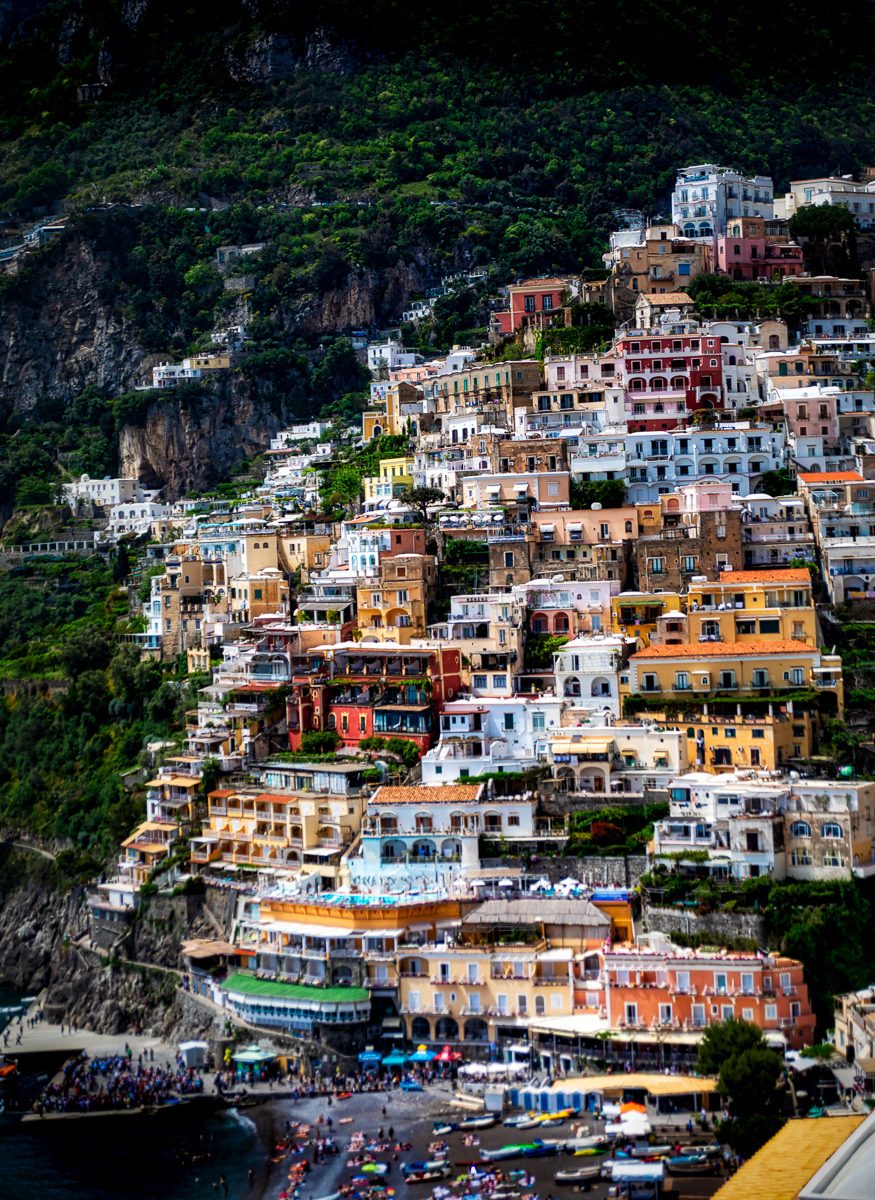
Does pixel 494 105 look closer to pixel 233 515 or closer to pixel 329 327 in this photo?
pixel 329 327

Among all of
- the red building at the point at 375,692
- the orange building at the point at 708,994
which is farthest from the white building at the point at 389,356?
the orange building at the point at 708,994

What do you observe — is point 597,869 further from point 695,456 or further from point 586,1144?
point 695,456

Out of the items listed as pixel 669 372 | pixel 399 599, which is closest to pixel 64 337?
pixel 669 372

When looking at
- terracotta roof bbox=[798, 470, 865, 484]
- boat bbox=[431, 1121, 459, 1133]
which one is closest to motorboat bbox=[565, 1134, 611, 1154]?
boat bbox=[431, 1121, 459, 1133]

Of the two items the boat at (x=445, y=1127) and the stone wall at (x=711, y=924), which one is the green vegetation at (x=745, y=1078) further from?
the boat at (x=445, y=1127)

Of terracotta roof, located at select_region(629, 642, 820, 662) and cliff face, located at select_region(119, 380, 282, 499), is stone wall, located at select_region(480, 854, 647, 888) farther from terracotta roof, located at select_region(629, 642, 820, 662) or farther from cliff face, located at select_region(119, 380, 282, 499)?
cliff face, located at select_region(119, 380, 282, 499)

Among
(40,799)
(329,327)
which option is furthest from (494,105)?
(40,799)
